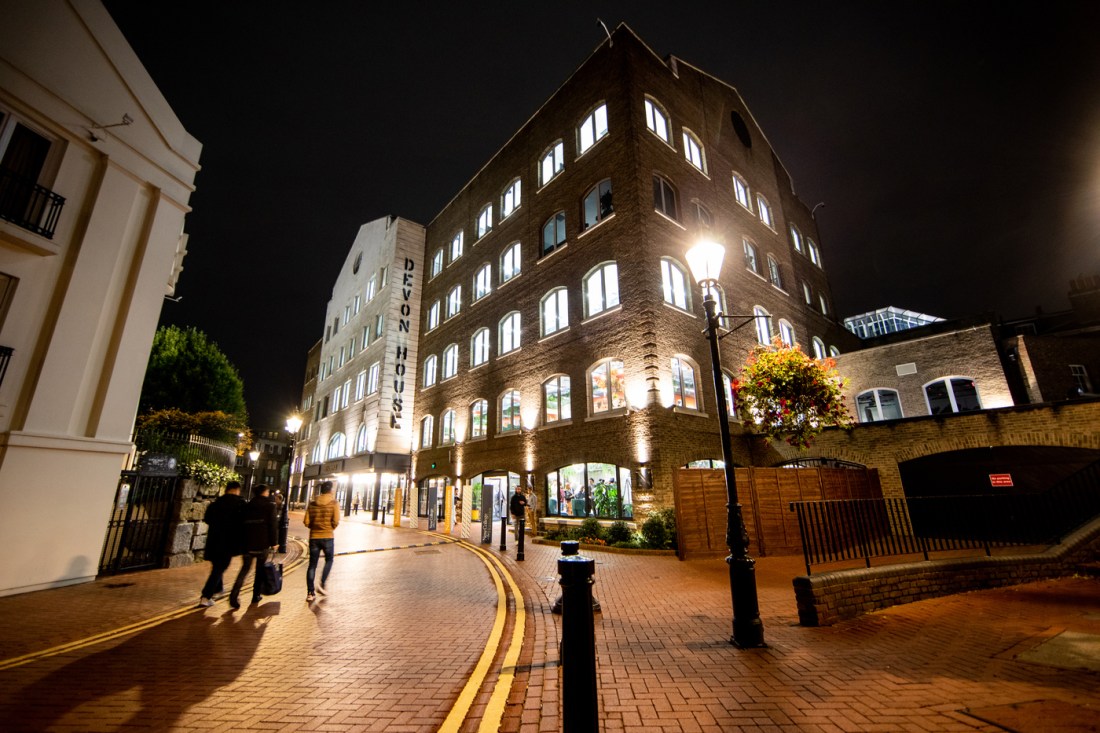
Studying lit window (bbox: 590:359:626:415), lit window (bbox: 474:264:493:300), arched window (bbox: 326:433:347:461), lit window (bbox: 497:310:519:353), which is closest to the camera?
lit window (bbox: 590:359:626:415)

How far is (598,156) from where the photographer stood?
1741 cm

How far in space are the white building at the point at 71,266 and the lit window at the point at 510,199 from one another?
13703 mm

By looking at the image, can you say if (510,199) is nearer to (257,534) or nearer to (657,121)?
(657,121)

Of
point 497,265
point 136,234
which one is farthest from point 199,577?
point 497,265

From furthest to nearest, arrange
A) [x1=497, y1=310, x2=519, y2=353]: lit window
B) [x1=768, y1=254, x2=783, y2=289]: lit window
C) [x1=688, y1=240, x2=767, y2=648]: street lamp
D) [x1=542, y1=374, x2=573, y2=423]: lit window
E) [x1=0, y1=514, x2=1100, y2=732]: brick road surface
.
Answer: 1. [x1=768, y1=254, x2=783, y2=289]: lit window
2. [x1=497, y1=310, x2=519, y2=353]: lit window
3. [x1=542, y1=374, x2=573, y2=423]: lit window
4. [x1=688, y1=240, x2=767, y2=648]: street lamp
5. [x1=0, y1=514, x2=1100, y2=732]: brick road surface

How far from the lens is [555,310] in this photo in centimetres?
1767

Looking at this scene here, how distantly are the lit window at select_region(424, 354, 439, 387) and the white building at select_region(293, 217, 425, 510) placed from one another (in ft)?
5.18

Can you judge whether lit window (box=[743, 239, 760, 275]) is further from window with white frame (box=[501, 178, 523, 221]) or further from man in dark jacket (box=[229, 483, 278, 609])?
man in dark jacket (box=[229, 483, 278, 609])

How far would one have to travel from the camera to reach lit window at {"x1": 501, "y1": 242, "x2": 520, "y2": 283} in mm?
20500

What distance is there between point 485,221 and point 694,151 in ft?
36.3

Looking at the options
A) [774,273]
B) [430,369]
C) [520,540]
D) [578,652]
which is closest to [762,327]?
[774,273]

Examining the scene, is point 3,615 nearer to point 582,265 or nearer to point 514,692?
point 514,692

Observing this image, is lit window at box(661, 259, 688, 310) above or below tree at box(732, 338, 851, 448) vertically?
above

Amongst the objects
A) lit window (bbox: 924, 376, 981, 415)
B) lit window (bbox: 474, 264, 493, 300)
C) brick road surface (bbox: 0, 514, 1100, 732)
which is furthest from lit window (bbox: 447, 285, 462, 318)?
lit window (bbox: 924, 376, 981, 415)
